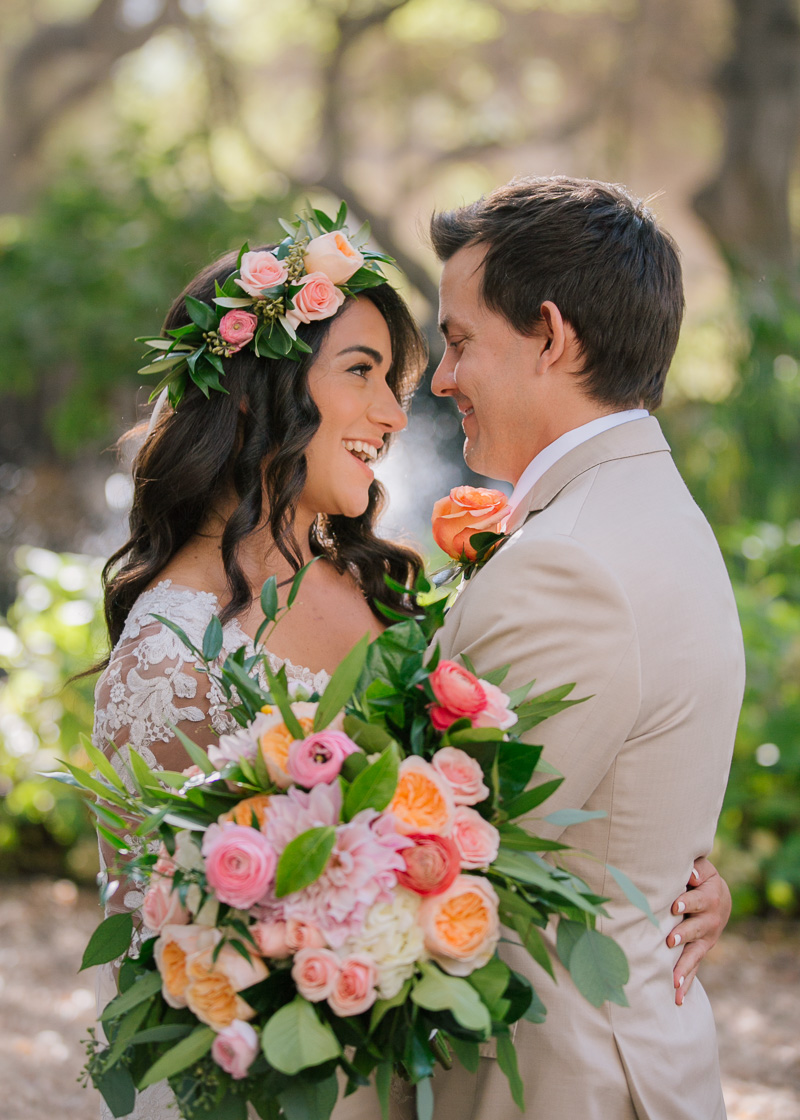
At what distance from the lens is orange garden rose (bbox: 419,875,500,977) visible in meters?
1.41

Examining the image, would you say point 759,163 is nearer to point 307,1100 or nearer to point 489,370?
point 489,370

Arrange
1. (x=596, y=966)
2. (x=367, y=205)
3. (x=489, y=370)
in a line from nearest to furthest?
1. (x=596, y=966)
2. (x=489, y=370)
3. (x=367, y=205)

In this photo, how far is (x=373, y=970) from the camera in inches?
54.0

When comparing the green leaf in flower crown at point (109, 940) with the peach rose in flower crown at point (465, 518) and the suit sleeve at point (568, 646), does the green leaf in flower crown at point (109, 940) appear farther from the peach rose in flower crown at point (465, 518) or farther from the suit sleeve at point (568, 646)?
the peach rose in flower crown at point (465, 518)

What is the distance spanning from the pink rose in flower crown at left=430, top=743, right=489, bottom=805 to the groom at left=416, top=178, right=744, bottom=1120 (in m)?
0.24

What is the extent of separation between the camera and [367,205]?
9297mm

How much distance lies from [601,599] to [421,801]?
0.49m

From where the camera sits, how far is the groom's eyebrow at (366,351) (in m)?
2.65

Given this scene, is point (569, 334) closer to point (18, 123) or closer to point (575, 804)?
point (575, 804)

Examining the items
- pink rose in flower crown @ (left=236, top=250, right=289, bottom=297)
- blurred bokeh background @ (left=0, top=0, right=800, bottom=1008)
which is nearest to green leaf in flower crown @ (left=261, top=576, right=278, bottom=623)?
pink rose in flower crown @ (left=236, top=250, right=289, bottom=297)

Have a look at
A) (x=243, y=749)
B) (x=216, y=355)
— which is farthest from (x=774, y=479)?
(x=243, y=749)

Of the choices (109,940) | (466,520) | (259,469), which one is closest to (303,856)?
(109,940)

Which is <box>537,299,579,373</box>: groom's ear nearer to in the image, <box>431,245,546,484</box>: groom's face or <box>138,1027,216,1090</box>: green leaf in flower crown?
<box>431,245,546,484</box>: groom's face

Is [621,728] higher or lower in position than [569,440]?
lower
